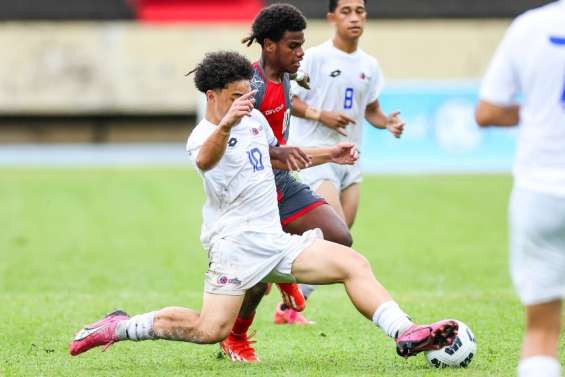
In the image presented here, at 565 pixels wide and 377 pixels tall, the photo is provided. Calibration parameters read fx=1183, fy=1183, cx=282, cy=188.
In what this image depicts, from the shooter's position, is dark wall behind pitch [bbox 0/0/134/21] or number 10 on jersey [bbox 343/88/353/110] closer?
number 10 on jersey [bbox 343/88/353/110]

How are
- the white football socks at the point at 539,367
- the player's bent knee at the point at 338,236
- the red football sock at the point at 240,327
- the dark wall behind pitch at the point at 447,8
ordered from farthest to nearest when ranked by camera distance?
the dark wall behind pitch at the point at 447,8 < the player's bent knee at the point at 338,236 < the red football sock at the point at 240,327 < the white football socks at the point at 539,367

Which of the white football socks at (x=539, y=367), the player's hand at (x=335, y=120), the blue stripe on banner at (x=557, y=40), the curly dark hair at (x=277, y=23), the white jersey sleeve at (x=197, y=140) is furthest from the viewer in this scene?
the player's hand at (x=335, y=120)

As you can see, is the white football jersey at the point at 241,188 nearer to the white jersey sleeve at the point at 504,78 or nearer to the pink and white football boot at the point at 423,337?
the pink and white football boot at the point at 423,337

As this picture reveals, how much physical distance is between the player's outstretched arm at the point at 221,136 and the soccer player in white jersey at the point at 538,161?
1.69 meters

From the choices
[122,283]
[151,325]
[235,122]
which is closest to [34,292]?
[122,283]

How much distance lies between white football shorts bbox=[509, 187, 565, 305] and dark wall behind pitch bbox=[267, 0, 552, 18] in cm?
2457

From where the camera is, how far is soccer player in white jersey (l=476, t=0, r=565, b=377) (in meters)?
4.92

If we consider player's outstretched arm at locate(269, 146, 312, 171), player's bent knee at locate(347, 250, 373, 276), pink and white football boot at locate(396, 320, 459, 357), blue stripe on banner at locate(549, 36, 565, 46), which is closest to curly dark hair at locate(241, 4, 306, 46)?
player's outstretched arm at locate(269, 146, 312, 171)

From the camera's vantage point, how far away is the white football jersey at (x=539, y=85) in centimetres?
492

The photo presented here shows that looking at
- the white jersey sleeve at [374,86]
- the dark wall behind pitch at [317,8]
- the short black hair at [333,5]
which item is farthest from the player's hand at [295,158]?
the dark wall behind pitch at [317,8]

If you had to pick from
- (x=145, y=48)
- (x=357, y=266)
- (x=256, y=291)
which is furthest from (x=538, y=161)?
(x=145, y=48)

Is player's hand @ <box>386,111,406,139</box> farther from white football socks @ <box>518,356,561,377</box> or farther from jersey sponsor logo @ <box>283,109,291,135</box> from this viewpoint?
white football socks @ <box>518,356,561,377</box>

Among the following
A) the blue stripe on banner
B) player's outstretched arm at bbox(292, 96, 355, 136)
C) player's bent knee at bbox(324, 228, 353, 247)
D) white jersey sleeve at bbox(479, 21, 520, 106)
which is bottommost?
player's bent knee at bbox(324, 228, 353, 247)

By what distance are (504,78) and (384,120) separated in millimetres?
4315
